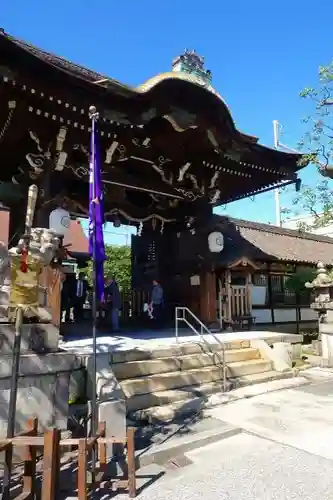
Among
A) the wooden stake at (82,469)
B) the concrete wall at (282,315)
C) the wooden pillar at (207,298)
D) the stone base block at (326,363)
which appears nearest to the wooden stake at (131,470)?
the wooden stake at (82,469)

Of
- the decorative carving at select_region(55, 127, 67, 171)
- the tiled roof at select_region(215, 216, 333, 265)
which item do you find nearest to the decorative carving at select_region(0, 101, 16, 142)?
the decorative carving at select_region(55, 127, 67, 171)

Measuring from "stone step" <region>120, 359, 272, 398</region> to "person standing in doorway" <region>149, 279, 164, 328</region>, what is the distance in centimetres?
385

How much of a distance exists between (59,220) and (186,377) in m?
4.34

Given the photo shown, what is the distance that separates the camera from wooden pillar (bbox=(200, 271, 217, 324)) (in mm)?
11156

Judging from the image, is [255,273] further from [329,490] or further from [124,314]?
[329,490]

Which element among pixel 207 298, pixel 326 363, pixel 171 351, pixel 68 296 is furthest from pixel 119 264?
pixel 171 351

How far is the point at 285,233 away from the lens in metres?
18.7

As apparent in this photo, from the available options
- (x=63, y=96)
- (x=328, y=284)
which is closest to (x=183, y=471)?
(x=63, y=96)

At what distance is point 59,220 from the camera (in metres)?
8.02

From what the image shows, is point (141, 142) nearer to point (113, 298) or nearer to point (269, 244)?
point (113, 298)

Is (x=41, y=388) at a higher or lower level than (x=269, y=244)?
lower

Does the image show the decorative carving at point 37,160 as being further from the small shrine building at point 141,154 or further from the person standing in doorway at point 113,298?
the person standing in doorway at point 113,298

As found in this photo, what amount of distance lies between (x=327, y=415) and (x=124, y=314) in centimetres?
786

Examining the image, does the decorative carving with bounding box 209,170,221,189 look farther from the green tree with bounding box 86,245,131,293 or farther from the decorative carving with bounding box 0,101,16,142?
the green tree with bounding box 86,245,131,293
